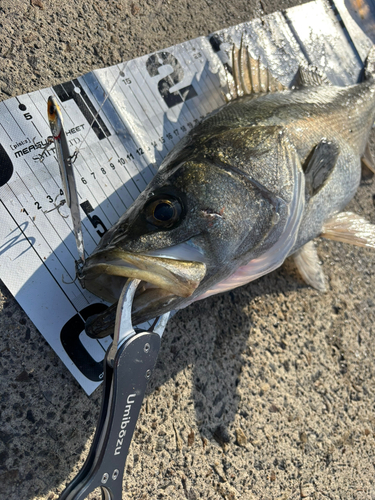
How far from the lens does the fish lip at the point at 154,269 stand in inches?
43.6

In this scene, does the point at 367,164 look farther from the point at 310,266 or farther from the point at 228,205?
the point at 228,205

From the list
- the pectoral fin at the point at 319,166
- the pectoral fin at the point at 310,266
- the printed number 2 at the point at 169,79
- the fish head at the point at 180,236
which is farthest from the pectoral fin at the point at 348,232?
the printed number 2 at the point at 169,79

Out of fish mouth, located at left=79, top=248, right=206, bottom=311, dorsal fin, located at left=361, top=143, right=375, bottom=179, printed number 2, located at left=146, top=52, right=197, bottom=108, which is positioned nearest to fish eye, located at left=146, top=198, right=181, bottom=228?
fish mouth, located at left=79, top=248, right=206, bottom=311

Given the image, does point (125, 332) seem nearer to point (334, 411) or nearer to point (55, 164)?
point (55, 164)

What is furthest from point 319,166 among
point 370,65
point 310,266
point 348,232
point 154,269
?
point 370,65

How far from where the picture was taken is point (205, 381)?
5.53 ft

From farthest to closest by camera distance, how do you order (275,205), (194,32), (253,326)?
(194,32)
(253,326)
(275,205)

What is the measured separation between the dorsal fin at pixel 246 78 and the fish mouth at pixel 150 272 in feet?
3.87

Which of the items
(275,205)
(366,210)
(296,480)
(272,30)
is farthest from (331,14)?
(296,480)

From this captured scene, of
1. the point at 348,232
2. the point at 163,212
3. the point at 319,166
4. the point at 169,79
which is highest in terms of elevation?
the point at 169,79

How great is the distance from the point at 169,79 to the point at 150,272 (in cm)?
128

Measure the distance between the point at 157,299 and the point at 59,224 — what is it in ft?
1.88

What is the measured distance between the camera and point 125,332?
1.11m

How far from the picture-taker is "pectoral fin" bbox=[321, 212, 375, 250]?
1916 millimetres
